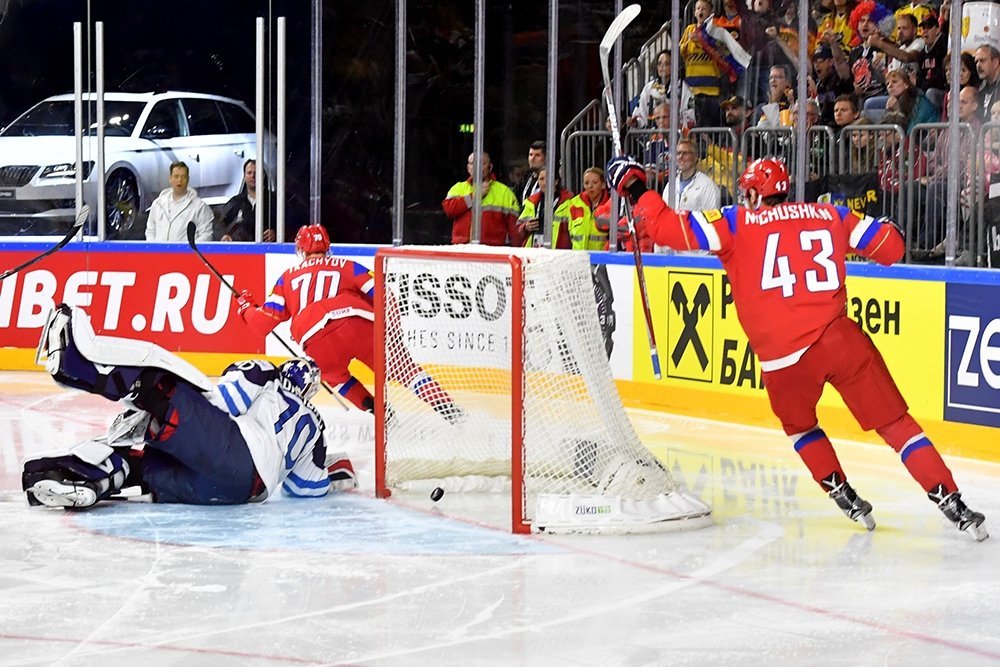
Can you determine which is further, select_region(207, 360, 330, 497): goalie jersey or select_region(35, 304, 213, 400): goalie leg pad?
select_region(207, 360, 330, 497): goalie jersey

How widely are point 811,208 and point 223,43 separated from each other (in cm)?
632

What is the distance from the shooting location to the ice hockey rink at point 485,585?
396 centimetres

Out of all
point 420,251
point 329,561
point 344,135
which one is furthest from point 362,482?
point 344,135

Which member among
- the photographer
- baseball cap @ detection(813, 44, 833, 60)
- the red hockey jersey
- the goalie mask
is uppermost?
baseball cap @ detection(813, 44, 833, 60)

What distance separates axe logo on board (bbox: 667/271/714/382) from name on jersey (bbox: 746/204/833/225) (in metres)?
2.90

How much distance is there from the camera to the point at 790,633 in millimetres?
4125

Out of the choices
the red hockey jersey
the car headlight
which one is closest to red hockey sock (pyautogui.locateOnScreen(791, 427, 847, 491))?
the red hockey jersey

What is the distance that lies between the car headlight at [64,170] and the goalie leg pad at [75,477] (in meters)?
5.35

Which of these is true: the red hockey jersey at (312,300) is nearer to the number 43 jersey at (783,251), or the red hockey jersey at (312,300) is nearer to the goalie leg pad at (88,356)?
the goalie leg pad at (88,356)

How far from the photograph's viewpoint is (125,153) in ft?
35.8

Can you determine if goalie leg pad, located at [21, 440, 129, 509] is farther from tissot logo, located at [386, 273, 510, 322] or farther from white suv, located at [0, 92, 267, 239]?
white suv, located at [0, 92, 267, 239]

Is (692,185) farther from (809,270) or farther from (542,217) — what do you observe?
(809,270)

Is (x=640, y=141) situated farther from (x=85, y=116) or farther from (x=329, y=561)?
(x=329, y=561)

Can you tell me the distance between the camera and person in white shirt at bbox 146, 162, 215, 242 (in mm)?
10645
